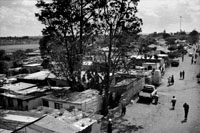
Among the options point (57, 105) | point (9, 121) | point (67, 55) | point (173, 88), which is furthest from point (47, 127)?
point (173, 88)

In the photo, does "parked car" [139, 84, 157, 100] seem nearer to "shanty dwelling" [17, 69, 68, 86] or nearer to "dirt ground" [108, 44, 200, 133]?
"dirt ground" [108, 44, 200, 133]

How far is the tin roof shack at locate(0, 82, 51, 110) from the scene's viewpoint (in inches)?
545

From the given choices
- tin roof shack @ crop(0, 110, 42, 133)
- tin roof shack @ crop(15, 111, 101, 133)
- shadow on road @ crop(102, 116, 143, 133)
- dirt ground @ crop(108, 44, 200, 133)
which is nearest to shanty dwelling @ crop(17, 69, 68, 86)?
dirt ground @ crop(108, 44, 200, 133)

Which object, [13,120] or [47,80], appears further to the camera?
[47,80]

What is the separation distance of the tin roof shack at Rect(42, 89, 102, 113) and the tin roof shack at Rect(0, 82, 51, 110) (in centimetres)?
80

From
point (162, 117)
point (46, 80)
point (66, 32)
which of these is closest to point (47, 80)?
point (46, 80)

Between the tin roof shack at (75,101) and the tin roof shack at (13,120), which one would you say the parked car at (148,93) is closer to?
the tin roof shack at (75,101)

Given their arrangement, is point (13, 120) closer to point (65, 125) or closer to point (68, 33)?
point (65, 125)

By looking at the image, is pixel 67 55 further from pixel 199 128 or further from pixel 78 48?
pixel 199 128

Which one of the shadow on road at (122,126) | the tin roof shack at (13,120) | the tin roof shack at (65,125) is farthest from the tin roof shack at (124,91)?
the tin roof shack at (13,120)

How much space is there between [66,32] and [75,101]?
7.83m

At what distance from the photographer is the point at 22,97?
46.8 ft

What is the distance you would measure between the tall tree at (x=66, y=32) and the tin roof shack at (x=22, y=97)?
9.20ft

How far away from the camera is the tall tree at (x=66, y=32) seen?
1733cm
